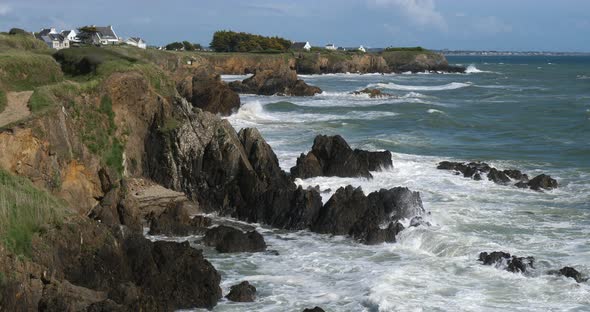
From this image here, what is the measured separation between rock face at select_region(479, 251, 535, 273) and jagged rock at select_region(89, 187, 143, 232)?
899cm

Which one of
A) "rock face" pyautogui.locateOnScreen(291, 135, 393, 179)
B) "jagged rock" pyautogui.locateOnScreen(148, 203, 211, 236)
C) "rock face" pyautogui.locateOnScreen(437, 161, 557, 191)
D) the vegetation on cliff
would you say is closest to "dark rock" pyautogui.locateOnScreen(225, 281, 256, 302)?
"jagged rock" pyautogui.locateOnScreen(148, 203, 211, 236)

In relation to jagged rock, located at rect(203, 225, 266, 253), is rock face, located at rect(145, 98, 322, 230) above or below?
above

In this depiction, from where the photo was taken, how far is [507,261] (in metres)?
19.0

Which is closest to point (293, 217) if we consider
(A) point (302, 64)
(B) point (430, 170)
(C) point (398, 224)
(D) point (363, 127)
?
(C) point (398, 224)

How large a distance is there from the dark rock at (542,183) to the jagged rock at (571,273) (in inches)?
409

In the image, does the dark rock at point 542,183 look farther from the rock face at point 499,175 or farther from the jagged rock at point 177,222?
the jagged rock at point 177,222

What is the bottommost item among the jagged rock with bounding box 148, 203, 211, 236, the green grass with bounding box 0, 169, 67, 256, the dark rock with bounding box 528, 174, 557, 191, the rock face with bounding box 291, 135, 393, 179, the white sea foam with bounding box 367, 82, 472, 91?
the jagged rock with bounding box 148, 203, 211, 236

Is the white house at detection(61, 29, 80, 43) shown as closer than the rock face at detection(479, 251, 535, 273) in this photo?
No

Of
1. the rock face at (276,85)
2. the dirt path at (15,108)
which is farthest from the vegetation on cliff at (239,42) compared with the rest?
the dirt path at (15,108)

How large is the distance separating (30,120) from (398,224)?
1040 cm

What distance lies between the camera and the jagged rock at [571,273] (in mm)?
18036

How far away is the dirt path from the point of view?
20734mm

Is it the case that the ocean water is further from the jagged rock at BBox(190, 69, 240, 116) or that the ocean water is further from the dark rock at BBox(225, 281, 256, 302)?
the jagged rock at BBox(190, 69, 240, 116)

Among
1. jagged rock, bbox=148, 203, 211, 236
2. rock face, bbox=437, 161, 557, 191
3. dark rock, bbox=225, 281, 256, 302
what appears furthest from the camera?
rock face, bbox=437, 161, 557, 191
